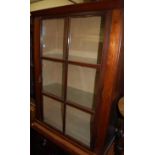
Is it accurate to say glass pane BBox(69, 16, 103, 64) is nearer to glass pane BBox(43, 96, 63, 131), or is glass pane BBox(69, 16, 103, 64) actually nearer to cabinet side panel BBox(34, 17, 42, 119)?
cabinet side panel BBox(34, 17, 42, 119)

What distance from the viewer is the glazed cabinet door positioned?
1.01m

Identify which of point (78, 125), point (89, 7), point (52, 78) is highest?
point (89, 7)

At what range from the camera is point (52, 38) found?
1292mm

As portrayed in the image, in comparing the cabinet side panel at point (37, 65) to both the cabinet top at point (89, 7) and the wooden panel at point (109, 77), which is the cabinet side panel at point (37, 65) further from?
the wooden panel at point (109, 77)

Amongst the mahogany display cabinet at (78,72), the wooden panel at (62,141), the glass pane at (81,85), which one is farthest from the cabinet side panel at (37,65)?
the glass pane at (81,85)

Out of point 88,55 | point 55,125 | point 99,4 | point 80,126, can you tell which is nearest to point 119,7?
point 99,4

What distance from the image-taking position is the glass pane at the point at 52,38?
3.89ft

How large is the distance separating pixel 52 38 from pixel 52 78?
1.23ft

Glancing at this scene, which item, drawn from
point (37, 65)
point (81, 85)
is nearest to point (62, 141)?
point (81, 85)

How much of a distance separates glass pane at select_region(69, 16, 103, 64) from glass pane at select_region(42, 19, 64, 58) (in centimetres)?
12

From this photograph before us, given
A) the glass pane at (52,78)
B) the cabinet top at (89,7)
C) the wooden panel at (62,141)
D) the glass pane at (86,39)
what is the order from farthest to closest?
the glass pane at (52,78) < the wooden panel at (62,141) < the glass pane at (86,39) < the cabinet top at (89,7)

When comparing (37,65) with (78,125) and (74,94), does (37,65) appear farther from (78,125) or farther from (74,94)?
(78,125)

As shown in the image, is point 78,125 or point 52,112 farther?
point 52,112
